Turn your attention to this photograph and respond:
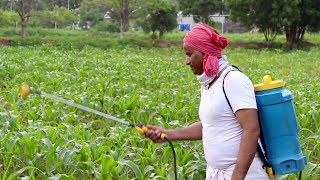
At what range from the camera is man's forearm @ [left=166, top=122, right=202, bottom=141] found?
2.71 m

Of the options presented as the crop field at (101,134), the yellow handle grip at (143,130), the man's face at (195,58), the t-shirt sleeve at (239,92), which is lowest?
the crop field at (101,134)

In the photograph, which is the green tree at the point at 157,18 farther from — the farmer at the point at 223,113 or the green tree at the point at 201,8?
the farmer at the point at 223,113

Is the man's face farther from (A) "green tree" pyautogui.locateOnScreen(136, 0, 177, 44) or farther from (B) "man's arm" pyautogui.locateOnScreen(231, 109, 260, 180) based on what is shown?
(A) "green tree" pyautogui.locateOnScreen(136, 0, 177, 44)

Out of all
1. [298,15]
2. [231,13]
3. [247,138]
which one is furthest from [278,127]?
[231,13]

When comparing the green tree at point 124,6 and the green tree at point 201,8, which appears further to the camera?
the green tree at point 201,8

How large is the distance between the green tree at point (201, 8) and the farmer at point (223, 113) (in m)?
29.8

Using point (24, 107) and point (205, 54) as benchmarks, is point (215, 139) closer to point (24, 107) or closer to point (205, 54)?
point (205, 54)

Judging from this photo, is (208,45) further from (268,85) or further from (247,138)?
(247,138)

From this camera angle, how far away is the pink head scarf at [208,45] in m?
2.22

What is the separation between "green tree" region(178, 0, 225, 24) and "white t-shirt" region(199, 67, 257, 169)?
2991 cm

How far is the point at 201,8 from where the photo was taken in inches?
1258

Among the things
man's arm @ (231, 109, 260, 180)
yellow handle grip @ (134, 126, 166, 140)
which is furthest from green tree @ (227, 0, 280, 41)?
man's arm @ (231, 109, 260, 180)

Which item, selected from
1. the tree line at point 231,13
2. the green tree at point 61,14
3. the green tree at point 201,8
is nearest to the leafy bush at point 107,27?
the green tree at point 61,14

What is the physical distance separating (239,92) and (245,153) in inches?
12.6
